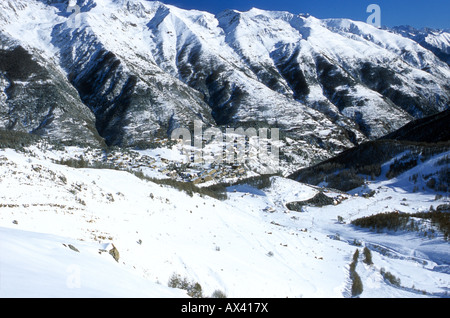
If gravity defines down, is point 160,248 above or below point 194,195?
above

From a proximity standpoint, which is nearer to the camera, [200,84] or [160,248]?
[160,248]

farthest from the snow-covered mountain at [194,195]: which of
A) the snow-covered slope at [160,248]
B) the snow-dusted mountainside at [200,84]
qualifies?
the snow-dusted mountainside at [200,84]

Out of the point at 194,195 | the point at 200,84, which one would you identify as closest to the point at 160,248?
the point at 194,195

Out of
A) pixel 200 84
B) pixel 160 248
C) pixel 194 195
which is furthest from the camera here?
pixel 200 84

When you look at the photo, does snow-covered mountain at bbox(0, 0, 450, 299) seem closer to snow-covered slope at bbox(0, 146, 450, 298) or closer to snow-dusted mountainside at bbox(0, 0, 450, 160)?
snow-covered slope at bbox(0, 146, 450, 298)

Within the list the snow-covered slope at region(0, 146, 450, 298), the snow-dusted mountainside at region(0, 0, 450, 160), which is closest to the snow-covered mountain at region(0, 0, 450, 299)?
the snow-covered slope at region(0, 146, 450, 298)

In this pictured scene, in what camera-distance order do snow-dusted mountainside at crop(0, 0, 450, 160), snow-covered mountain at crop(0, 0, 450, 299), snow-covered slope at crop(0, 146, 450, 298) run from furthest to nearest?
snow-dusted mountainside at crop(0, 0, 450, 160)
snow-covered mountain at crop(0, 0, 450, 299)
snow-covered slope at crop(0, 146, 450, 298)

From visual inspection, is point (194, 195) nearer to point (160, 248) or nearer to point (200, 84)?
point (160, 248)
